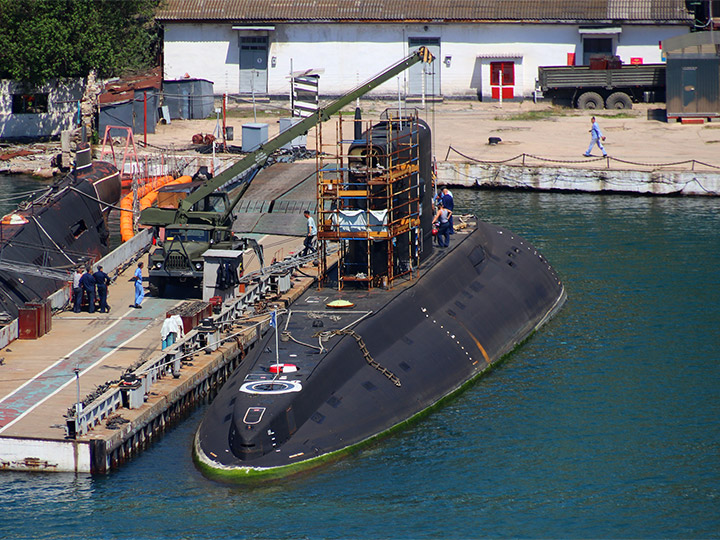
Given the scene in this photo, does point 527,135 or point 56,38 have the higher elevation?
point 56,38

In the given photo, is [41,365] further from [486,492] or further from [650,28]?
[650,28]

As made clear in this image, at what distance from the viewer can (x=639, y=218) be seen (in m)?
62.5

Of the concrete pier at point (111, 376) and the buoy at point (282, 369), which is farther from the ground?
the buoy at point (282, 369)

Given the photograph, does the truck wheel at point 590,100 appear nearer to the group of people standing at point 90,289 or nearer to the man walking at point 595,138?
the man walking at point 595,138

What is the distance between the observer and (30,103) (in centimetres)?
8188

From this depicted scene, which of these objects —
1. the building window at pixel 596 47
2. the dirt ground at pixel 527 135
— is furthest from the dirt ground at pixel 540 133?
the building window at pixel 596 47

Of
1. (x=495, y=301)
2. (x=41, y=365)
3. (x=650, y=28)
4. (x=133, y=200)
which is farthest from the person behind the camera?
(x=650, y=28)

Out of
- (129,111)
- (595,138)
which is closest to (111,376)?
(595,138)

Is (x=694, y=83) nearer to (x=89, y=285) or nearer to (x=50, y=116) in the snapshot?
(x=50, y=116)

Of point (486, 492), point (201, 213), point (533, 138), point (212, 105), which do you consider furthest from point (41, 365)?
point (212, 105)

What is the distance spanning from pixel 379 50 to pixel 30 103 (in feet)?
86.6

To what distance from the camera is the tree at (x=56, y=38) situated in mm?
76562

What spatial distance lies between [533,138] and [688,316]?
3313 cm

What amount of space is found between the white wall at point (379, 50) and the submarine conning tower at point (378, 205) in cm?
4862
